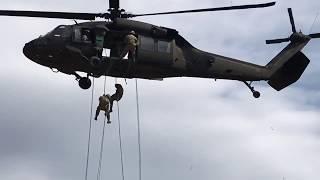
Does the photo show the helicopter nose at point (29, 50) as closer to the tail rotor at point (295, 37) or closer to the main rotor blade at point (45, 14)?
the main rotor blade at point (45, 14)

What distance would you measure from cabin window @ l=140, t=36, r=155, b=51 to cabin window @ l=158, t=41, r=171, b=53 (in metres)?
0.41

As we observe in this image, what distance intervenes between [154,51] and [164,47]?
26.4 inches

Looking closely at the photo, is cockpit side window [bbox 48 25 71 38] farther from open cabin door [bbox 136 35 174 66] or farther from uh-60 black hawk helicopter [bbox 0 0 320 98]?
open cabin door [bbox 136 35 174 66]

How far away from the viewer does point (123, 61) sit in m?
28.4

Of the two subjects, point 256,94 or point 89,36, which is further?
point 256,94

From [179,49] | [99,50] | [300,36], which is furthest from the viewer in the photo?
[300,36]

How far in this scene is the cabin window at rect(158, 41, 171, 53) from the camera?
29.7 meters

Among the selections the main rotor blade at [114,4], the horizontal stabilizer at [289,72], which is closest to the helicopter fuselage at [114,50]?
the main rotor blade at [114,4]

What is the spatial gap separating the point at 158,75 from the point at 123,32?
255cm

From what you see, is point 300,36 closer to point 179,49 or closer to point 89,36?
point 179,49

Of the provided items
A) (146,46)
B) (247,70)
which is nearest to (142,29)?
(146,46)

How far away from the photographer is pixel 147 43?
29.3m

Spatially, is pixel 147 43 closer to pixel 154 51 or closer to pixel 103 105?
pixel 154 51

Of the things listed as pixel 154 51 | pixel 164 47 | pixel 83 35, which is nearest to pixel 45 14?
pixel 83 35
